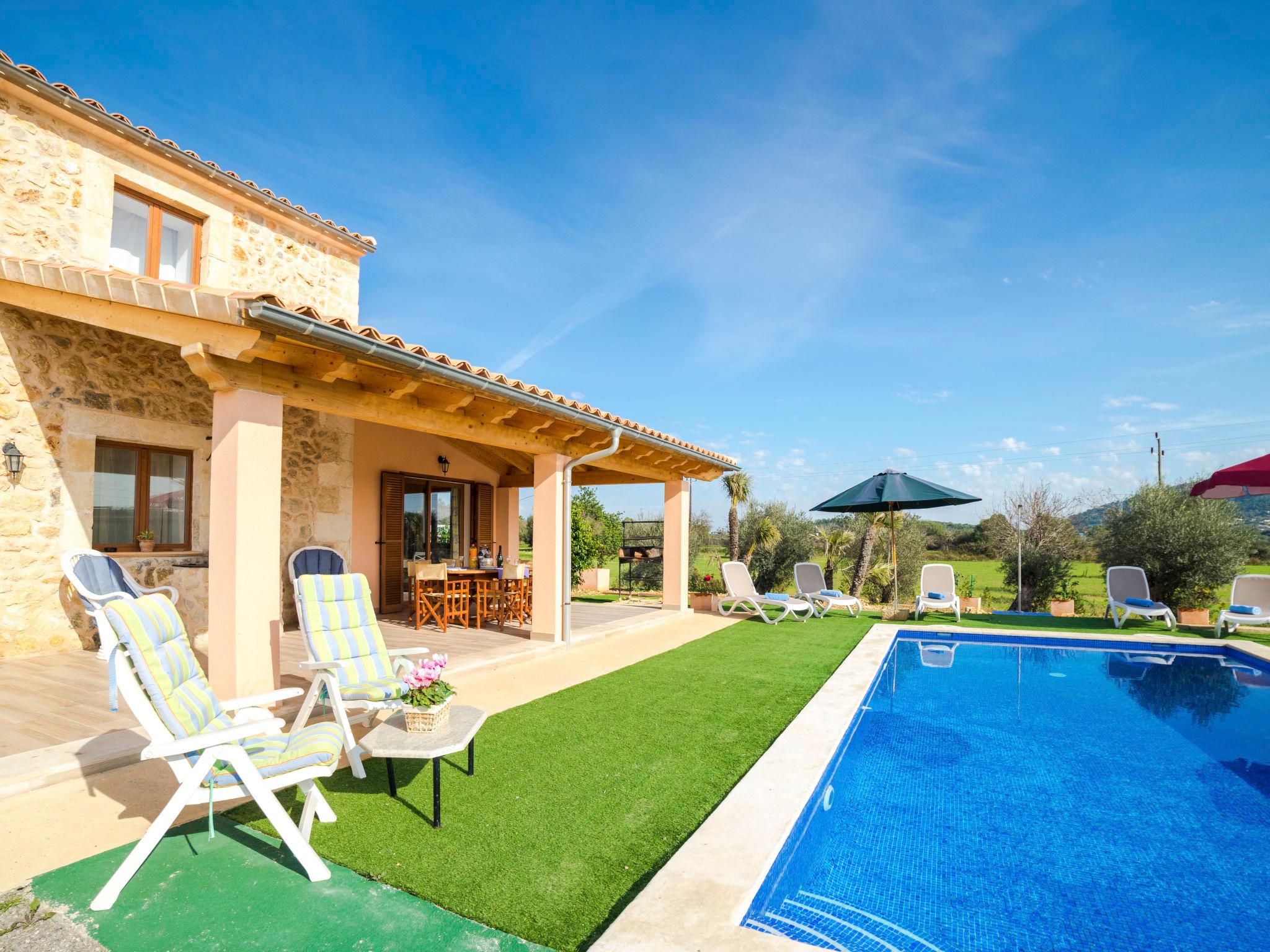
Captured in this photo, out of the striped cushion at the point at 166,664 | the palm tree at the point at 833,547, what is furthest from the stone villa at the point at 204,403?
the palm tree at the point at 833,547

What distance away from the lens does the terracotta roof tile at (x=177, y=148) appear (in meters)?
6.84

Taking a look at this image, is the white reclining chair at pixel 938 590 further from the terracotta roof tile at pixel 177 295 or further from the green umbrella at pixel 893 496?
the terracotta roof tile at pixel 177 295

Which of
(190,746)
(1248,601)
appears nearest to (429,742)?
(190,746)

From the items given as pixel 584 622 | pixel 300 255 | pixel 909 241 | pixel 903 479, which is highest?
pixel 909 241

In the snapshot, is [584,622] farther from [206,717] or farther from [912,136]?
[912,136]

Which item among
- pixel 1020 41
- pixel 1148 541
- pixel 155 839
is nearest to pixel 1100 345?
pixel 1148 541

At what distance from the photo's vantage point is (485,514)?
13.2m

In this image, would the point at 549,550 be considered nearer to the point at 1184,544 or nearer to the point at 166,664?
the point at 166,664

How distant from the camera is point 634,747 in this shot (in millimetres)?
4629

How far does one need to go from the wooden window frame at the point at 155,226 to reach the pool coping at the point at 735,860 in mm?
9062

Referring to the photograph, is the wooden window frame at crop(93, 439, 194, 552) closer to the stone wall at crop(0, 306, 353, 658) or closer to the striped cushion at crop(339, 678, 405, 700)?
the stone wall at crop(0, 306, 353, 658)

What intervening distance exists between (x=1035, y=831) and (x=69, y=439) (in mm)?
9520

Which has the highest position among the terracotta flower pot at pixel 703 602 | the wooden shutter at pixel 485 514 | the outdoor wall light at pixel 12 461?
the outdoor wall light at pixel 12 461

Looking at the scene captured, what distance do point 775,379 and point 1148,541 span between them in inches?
582
